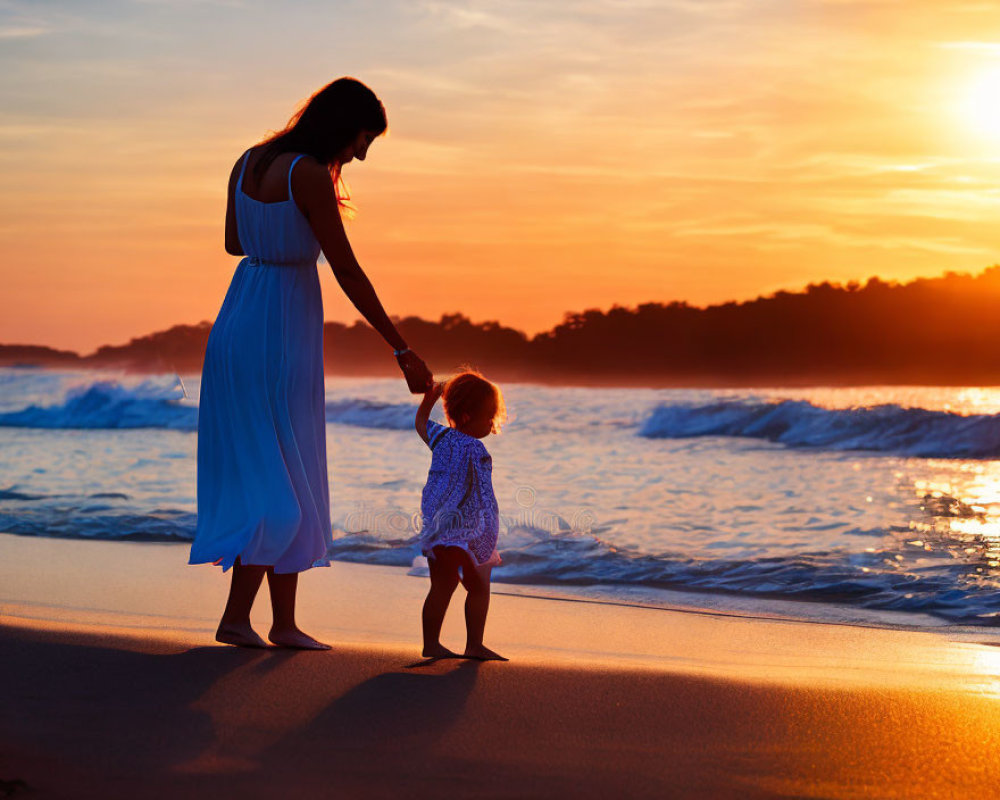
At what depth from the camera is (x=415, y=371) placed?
3.58 meters

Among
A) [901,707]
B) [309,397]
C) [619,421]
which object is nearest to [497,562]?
[309,397]

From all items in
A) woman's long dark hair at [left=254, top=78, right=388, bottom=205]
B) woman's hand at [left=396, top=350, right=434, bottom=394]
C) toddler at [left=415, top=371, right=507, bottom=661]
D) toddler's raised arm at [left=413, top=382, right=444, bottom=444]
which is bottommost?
toddler at [left=415, top=371, right=507, bottom=661]

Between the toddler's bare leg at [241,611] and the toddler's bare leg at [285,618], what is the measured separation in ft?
0.15


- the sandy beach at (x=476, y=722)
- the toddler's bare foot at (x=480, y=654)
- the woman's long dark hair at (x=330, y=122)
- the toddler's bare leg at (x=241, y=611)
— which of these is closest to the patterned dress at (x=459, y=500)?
the toddler's bare foot at (x=480, y=654)

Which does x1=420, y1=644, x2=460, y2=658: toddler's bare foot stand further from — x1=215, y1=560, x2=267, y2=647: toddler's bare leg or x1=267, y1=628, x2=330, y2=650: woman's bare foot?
x1=215, y1=560, x2=267, y2=647: toddler's bare leg

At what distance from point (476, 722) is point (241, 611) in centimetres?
114

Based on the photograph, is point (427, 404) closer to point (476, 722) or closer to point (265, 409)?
point (265, 409)

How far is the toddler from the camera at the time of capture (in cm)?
379

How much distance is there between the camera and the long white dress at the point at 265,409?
360 cm

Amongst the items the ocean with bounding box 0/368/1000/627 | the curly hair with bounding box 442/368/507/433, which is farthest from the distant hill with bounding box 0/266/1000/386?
the curly hair with bounding box 442/368/507/433

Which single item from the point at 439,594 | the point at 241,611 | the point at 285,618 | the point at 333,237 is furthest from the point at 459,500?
the point at 333,237

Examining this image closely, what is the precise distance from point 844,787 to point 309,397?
6.49 feet

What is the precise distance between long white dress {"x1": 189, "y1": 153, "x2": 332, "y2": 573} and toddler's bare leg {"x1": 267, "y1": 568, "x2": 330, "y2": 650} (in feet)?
0.37

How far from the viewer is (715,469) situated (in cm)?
1298
